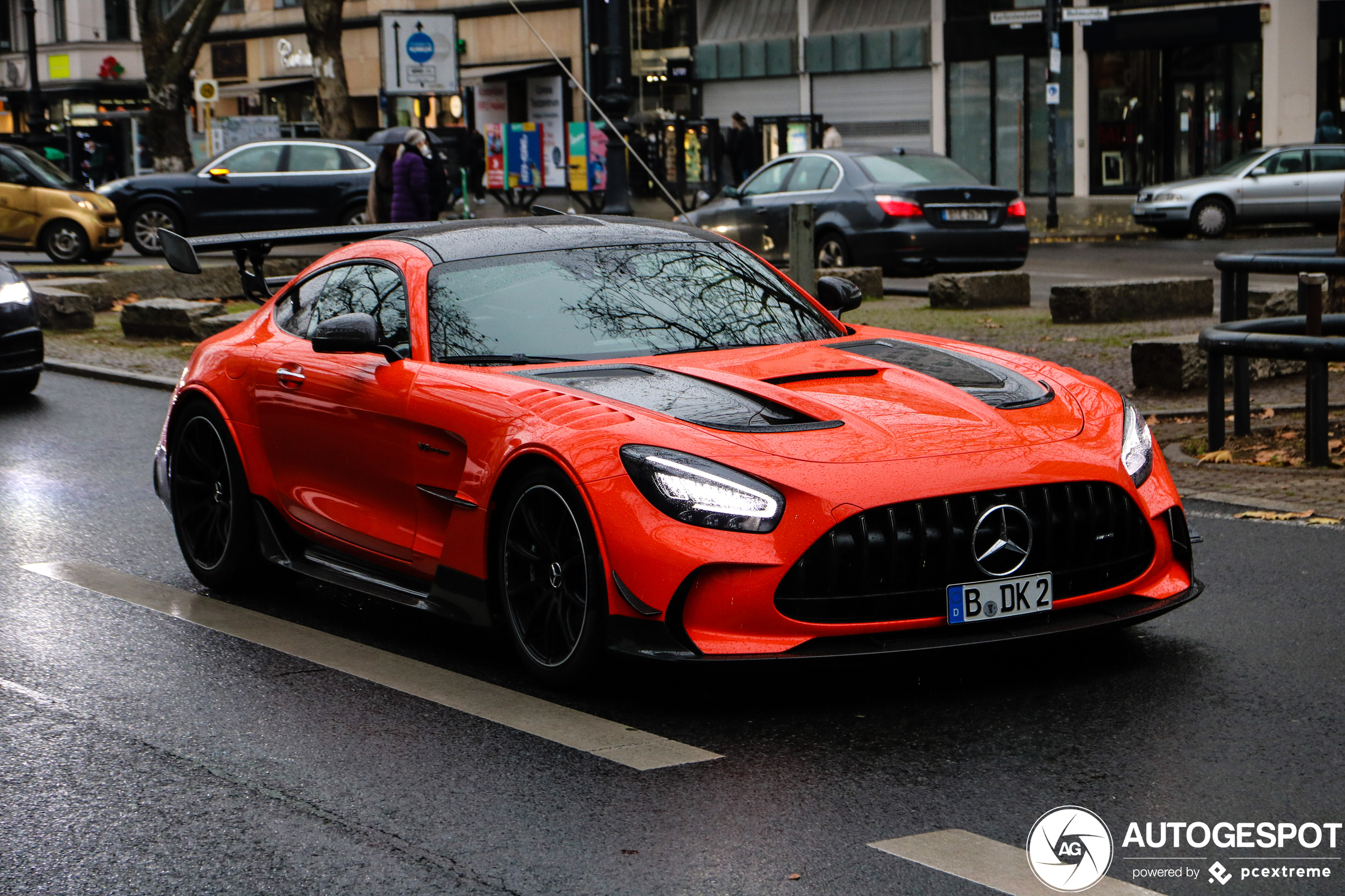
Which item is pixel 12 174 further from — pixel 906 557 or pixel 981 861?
pixel 981 861

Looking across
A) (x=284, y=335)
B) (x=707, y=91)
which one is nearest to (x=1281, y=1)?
(x=707, y=91)

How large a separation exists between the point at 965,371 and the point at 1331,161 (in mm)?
25077

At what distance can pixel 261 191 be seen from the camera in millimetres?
26078

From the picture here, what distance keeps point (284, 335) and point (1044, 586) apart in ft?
10.4

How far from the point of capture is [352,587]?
6.05 metres

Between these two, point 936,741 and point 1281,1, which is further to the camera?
point 1281,1

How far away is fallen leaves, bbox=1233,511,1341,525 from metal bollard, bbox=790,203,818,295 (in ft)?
21.6

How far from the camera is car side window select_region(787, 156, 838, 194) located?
2019 cm

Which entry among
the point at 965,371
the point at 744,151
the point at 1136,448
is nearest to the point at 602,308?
the point at 965,371

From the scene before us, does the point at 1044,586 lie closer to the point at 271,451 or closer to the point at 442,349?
the point at 442,349

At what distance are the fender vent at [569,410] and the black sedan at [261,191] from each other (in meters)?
21.1

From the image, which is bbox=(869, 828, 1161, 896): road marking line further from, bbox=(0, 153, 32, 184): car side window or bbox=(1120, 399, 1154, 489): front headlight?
bbox=(0, 153, 32, 184): car side window

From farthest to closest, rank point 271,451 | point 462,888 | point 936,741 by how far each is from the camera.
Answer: point 271,451, point 936,741, point 462,888

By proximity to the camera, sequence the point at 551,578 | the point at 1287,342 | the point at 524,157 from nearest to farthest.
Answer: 1. the point at 551,578
2. the point at 1287,342
3. the point at 524,157
